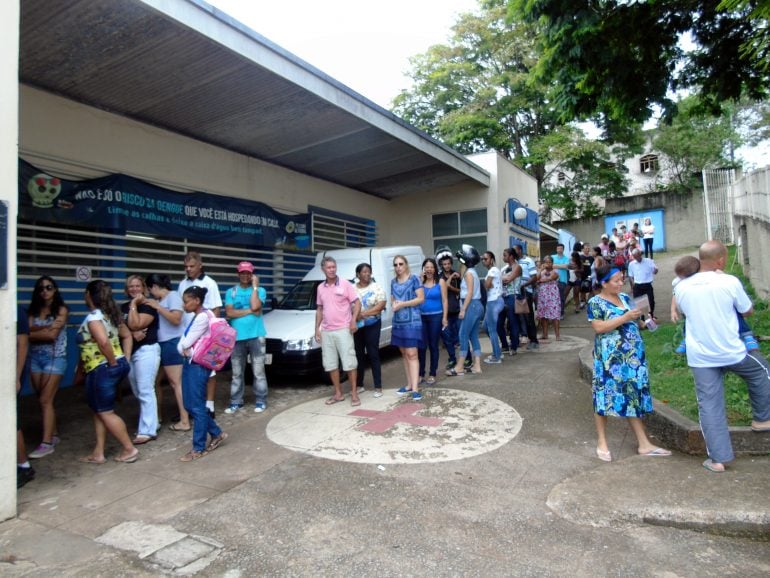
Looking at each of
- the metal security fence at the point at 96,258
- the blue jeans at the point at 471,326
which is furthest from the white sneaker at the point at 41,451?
the blue jeans at the point at 471,326

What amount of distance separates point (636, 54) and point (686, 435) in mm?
5906

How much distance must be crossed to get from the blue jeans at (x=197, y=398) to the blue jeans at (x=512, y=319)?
5164mm

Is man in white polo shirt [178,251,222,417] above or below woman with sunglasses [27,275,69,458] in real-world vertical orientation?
above

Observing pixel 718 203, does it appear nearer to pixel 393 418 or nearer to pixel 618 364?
pixel 618 364

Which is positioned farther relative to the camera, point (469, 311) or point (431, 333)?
point (469, 311)

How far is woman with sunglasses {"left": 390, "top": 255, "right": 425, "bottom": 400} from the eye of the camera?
6129 millimetres

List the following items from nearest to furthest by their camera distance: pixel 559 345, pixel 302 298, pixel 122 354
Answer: pixel 122 354 → pixel 302 298 → pixel 559 345

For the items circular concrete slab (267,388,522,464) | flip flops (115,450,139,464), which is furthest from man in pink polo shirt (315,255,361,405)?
flip flops (115,450,139,464)

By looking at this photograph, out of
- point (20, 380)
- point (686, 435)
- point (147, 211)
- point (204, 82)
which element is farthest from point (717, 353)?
point (147, 211)

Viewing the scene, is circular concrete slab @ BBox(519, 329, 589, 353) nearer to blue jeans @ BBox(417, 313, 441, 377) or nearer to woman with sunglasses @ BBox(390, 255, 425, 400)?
blue jeans @ BBox(417, 313, 441, 377)

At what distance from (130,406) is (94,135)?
3.92m

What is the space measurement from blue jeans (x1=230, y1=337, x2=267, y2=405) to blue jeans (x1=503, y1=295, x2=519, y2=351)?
4095 mm

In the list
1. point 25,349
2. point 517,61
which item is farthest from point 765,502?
point 517,61

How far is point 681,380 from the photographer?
5.41 metres
